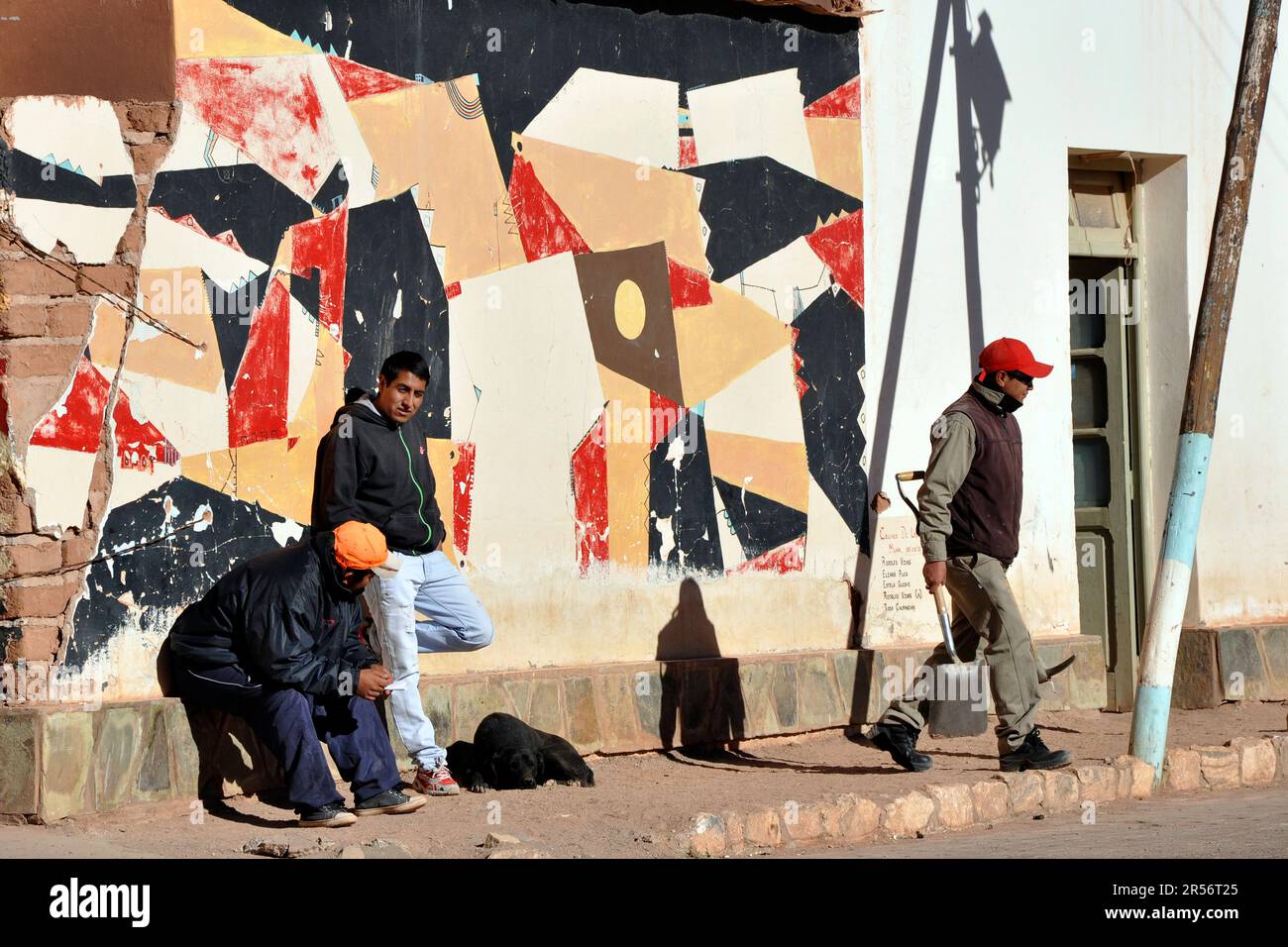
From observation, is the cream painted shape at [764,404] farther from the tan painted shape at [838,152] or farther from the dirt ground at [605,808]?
the dirt ground at [605,808]

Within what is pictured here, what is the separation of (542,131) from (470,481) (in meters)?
1.89

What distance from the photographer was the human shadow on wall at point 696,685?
9.68 m

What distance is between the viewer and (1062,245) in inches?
454

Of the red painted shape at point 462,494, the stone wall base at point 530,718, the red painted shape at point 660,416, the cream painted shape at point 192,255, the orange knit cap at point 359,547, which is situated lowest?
the stone wall base at point 530,718

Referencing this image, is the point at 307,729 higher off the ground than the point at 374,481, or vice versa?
the point at 374,481

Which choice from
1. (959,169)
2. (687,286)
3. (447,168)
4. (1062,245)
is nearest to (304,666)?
(447,168)

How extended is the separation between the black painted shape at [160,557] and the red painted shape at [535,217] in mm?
2062

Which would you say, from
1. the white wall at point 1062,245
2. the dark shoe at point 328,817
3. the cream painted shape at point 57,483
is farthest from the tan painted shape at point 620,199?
the dark shoe at point 328,817

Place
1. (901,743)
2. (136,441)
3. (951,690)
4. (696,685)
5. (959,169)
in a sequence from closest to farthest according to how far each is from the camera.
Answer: (136,441)
(901,743)
(951,690)
(696,685)
(959,169)

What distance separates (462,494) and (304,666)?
1.85 m

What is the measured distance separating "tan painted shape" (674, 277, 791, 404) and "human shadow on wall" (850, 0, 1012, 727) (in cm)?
86

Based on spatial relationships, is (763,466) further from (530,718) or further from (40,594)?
(40,594)
